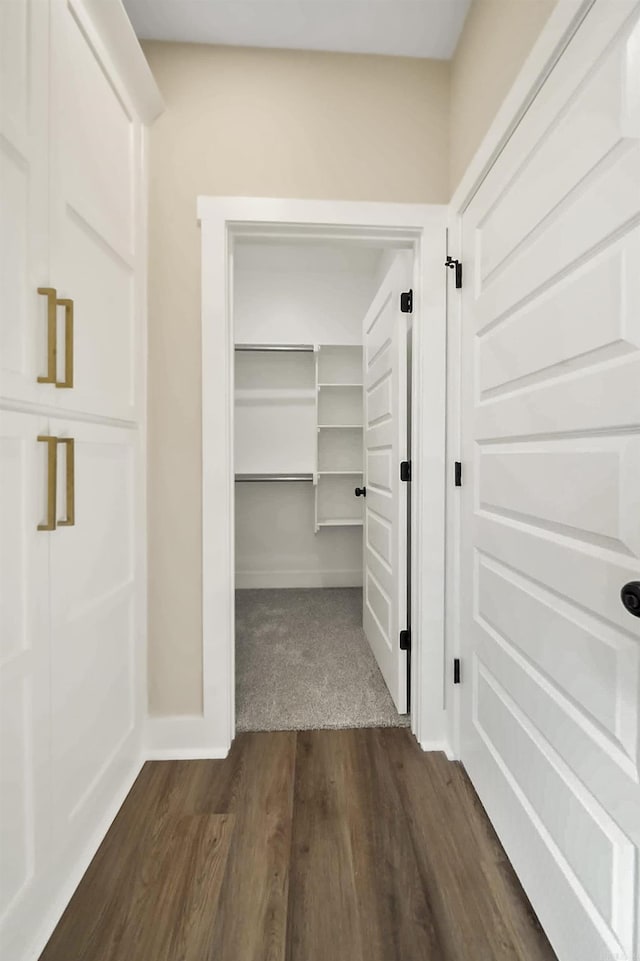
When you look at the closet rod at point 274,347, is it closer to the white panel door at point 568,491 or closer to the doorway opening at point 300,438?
the doorway opening at point 300,438

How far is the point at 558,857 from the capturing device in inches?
37.8

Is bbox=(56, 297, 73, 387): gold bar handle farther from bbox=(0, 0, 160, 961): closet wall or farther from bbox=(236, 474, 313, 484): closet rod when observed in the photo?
bbox=(236, 474, 313, 484): closet rod

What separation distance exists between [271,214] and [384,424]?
3.34ft

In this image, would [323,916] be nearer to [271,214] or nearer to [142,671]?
[142,671]

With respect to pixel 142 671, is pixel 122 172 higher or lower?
higher

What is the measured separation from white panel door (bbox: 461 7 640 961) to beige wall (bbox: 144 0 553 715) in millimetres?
587

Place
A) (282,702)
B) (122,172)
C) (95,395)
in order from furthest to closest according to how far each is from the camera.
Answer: (282,702) → (122,172) → (95,395)

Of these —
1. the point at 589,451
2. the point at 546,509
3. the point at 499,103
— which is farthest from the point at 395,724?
the point at 499,103

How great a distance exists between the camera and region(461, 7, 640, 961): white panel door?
2.53 ft

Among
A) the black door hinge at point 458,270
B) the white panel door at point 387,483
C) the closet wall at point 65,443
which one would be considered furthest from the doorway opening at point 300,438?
the closet wall at point 65,443

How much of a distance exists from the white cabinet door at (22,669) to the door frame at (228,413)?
0.67 m

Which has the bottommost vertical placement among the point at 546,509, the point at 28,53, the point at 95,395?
the point at 546,509

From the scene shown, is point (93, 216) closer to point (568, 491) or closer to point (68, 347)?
point (68, 347)

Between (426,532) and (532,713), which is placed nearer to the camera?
(532,713)
